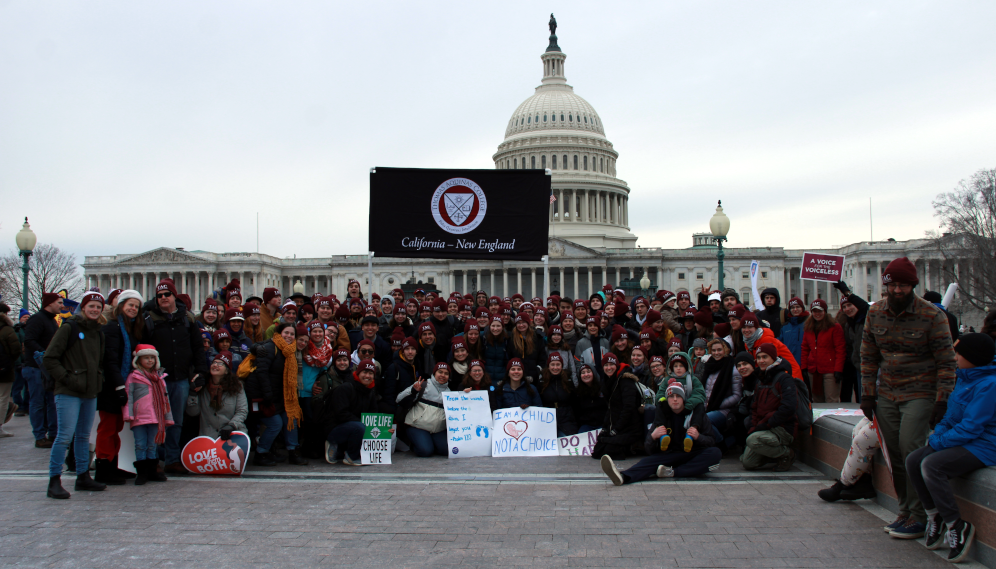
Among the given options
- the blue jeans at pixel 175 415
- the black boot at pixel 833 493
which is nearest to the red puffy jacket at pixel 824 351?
the black boot at pixel 833 493

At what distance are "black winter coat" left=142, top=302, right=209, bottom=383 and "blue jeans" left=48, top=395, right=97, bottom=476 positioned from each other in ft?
3.09

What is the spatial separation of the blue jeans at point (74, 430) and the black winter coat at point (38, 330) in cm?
183

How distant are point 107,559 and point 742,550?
18.0ft

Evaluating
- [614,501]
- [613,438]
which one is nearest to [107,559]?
[614,501]

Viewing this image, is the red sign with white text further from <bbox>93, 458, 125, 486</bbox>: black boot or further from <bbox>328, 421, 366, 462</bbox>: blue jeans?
<bbox>93, 458, 125, 486</bbox>: black boot

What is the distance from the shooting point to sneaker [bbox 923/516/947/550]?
6258mm

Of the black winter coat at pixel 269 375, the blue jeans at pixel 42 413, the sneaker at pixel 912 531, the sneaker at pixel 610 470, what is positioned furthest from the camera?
the blue jeans at pixel 42 413

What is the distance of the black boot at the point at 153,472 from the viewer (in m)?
8.99

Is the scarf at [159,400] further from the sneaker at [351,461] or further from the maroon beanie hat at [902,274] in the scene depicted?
the maroon beanie hat at [902,274]

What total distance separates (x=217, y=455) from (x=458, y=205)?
679 centimetres

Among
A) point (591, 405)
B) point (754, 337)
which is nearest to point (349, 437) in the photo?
point (591, 405)

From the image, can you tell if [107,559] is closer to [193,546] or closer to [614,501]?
[193,546]

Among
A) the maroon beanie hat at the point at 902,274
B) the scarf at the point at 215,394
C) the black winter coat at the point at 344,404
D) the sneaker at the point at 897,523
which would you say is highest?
the maroon beanie hat at the point at 902,274

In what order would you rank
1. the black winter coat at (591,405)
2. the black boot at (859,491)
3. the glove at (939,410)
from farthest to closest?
the black winter coat at (591,405) < the black boot at (859,491) < the glove at (939,410)
